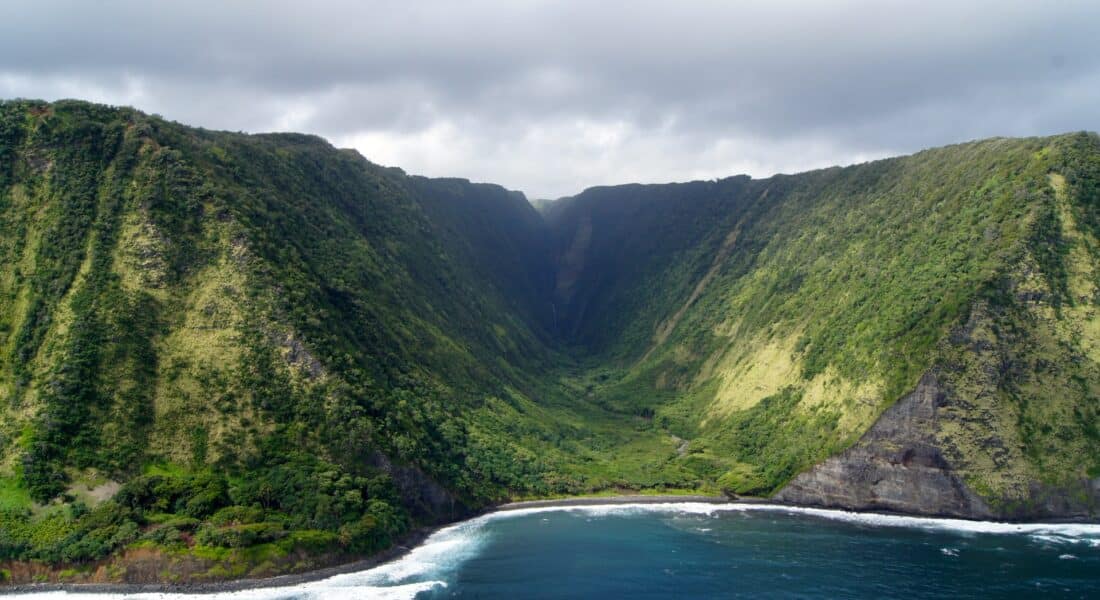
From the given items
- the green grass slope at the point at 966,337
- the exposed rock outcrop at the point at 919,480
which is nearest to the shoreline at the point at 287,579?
the exposed rock outcrop at the point at 919,480

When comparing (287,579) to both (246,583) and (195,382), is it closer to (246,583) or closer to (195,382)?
(246,583)

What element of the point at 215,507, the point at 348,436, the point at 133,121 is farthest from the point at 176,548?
the point at 133,121

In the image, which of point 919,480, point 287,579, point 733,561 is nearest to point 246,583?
point 287,579

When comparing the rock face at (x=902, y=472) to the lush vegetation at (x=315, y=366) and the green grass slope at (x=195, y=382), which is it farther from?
the green grass slope at (x=195, y=382)

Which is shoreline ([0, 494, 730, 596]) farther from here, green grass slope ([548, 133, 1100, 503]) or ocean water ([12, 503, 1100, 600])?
green grass slope ([548, 133, 1100, 503])

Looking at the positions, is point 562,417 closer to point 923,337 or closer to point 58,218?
point 923,337

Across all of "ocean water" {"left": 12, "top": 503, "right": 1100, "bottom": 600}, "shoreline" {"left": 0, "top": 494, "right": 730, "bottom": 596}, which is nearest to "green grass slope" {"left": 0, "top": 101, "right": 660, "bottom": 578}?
"shoreline" {"left": 0, "top": 494, "right": 730, "bottom": 596}
